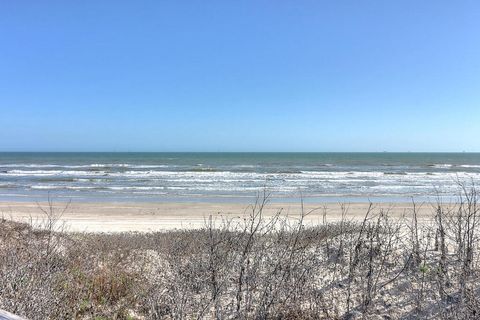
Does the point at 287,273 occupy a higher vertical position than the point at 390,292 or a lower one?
higher

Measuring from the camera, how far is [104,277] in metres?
6.54

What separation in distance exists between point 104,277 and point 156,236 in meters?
3.99

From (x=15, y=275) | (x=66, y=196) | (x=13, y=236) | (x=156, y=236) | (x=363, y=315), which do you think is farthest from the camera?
(x=66, y=196)

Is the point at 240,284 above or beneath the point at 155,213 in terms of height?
above

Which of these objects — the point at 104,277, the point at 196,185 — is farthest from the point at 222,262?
the point at 196,185

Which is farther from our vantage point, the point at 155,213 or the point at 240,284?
the point at 155,213

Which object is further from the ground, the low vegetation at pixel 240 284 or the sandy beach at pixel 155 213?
the low vegetation at pixel 240 284

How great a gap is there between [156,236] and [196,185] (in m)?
21.4

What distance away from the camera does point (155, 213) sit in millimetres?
18688

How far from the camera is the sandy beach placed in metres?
15.5

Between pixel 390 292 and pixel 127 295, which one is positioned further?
pixel 390 292

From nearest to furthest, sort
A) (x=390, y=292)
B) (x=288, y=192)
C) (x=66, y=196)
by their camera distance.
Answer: (x=390, y=292)
(x=66, y=196)
(x=288, y=192)

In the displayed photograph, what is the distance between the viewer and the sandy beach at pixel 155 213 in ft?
51.0

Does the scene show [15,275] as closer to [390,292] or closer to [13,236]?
[13,236]
